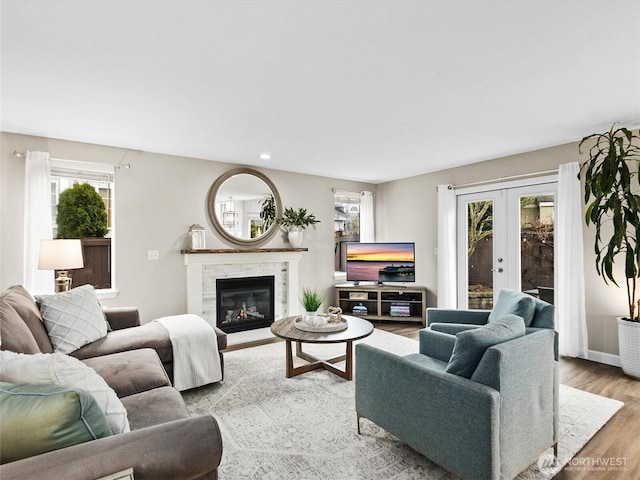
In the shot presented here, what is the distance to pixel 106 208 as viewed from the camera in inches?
157

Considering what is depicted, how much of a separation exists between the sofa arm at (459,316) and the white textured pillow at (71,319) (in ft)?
9.51

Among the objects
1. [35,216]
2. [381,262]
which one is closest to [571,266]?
[381,262]

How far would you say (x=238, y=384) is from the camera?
315 cm

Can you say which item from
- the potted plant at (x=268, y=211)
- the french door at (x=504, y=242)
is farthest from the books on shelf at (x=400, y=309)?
the potted plant at (x=268, y=211)

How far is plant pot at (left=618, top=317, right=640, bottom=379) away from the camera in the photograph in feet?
10.5

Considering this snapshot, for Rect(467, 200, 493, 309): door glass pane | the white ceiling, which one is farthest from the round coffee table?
Rect(467, 200, 493, 309): door glass pane

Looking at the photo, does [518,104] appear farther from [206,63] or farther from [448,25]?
[206,63]

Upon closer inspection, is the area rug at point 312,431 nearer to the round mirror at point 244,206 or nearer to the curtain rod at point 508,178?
the round mirror at point 244,206

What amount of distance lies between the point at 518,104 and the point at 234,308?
13.0ft

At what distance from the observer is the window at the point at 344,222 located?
6.06 m

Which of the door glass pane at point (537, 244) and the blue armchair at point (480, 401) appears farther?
the door glass pane at point (537, 244)

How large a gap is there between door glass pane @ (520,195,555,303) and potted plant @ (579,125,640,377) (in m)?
0.56

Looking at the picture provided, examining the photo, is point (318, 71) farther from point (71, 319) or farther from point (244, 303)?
point (244, 303)

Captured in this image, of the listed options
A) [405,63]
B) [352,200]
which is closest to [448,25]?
[405,63]
